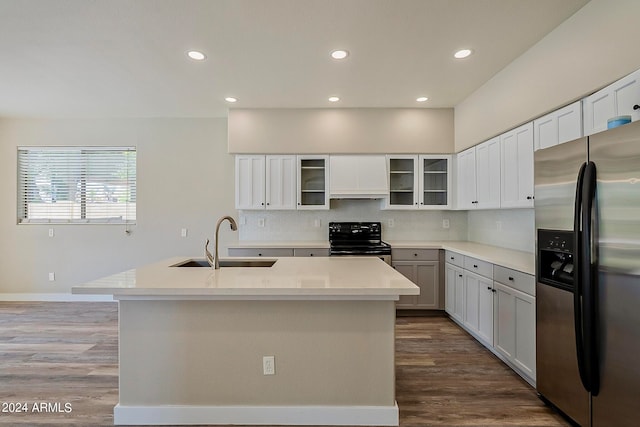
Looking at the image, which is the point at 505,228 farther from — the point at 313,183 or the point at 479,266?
the point at 313,183

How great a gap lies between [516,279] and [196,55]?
3.25 metres

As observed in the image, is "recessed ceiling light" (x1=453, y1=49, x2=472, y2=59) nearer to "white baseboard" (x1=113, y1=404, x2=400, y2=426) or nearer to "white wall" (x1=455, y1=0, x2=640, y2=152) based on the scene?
"white wall" (x1=455, y1=0, x2=640, y2=152)

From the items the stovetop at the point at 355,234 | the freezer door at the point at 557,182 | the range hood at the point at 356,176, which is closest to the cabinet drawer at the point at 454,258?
the stovetop at the point at 355,234

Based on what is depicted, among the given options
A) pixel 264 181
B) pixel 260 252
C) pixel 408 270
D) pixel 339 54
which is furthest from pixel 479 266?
pixel 264 181

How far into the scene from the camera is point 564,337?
74.0 inches

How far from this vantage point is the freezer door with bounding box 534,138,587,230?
1815 millimetres

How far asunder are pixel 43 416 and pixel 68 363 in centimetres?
81

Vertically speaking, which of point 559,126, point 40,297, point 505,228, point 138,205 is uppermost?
point 559,126

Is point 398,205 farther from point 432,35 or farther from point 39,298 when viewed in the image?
point 39,298

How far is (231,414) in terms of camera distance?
1.96 meters

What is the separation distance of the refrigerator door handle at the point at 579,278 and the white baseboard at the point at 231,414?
41.3 inches

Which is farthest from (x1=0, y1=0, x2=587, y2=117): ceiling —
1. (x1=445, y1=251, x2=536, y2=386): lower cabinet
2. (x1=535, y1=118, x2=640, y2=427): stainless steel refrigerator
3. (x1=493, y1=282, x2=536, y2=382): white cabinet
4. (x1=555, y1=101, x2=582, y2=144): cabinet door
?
(x1=493, y1=282, x2=536, y2=382): white cabinet

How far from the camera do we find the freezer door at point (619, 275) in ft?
4.80

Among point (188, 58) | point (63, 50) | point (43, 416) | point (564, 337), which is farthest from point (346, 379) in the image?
point (63, 50)
